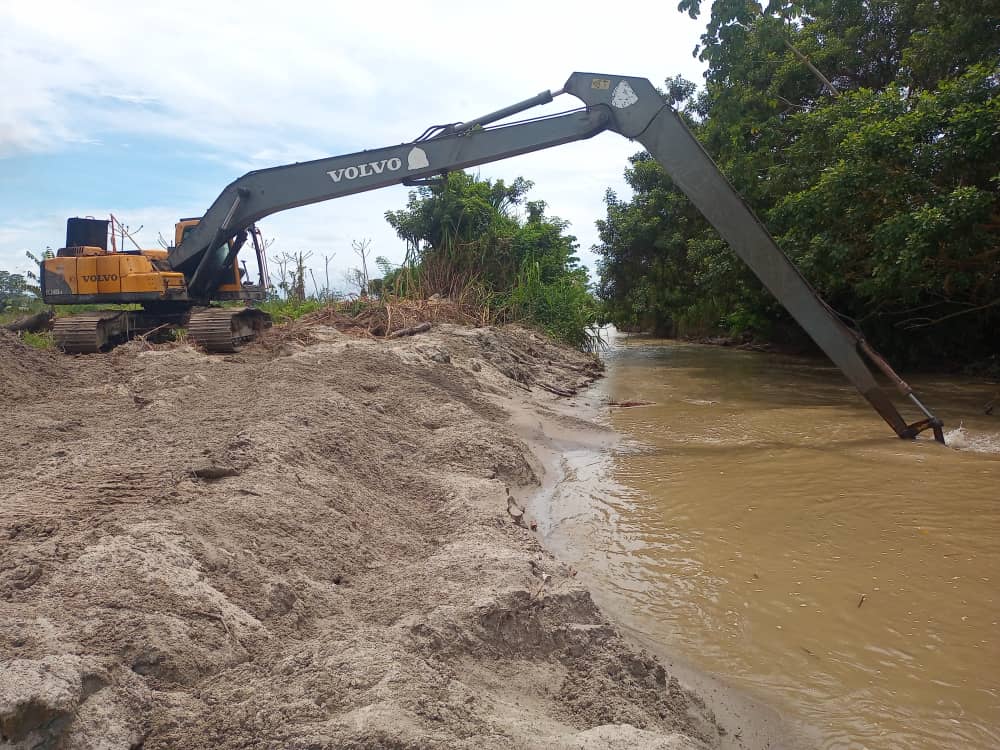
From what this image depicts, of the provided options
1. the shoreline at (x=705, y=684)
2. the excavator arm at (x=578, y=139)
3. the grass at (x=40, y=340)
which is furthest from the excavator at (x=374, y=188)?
the shoreline at (x=705, y=684)

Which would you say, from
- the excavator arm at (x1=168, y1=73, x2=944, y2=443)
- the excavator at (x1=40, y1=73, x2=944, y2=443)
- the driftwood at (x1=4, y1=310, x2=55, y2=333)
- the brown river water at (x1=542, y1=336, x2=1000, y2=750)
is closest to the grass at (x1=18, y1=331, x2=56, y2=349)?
the excavator at (x1=40, y1=73, x2=944, y2=443)

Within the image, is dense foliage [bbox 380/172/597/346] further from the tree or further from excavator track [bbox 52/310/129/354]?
the tree

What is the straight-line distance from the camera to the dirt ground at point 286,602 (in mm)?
1864

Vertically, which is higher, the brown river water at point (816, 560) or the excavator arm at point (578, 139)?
the excavator arm at point (578, 139)

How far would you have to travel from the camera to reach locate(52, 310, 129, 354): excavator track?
350 inches

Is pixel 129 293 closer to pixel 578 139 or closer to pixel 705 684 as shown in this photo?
pixel 578 139

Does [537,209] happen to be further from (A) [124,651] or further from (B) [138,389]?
(A) [124,651]

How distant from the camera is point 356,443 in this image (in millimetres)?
4953

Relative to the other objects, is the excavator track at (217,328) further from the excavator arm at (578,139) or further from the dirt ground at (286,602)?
the dirt ground at (286,602)

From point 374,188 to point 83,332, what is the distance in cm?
434

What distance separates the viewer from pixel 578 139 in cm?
805

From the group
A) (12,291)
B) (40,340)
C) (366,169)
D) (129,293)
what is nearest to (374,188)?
(366,169)

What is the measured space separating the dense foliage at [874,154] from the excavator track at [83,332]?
954 centimetres

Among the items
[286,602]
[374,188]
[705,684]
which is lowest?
[705,684]
